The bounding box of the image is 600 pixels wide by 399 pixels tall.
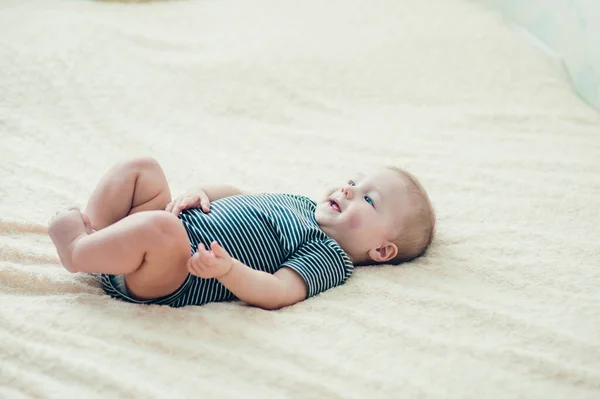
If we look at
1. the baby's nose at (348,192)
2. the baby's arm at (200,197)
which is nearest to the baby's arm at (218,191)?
the baby's arm at (200,197)

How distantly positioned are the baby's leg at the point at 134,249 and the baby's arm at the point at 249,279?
0.04 m

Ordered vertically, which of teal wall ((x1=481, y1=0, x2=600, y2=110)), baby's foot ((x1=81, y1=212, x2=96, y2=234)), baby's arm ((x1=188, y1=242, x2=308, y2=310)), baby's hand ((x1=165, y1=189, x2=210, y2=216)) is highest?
teal wall ((x1=481, y1=0, x2=600, y2=110))

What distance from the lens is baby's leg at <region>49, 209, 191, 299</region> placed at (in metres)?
Answer: 0.94

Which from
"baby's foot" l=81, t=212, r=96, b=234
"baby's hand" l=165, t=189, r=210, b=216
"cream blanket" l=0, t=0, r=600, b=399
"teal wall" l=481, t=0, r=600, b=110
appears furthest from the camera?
"teal wall" l=481, t=0, r=600, b=110

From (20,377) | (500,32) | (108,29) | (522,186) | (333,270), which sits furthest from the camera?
(500,32)

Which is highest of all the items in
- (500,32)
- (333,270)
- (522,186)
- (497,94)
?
(500,32)

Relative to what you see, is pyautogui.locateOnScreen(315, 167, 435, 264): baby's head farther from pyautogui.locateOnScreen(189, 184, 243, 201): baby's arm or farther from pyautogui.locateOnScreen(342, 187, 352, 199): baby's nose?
pyautogui.locateOnScreen(189, 184, 243, 201): baby's arm

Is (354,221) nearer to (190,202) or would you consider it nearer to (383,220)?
(383,220)

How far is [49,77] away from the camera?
5.43 feet

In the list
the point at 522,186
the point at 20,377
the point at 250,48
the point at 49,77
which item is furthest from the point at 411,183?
the point at 49,77

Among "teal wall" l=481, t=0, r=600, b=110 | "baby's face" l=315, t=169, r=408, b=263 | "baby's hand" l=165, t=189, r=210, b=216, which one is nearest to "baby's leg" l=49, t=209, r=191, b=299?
"baby's hand" l=165, t=189, r=210, b=216

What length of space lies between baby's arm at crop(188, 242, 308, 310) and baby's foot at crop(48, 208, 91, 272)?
178 mm

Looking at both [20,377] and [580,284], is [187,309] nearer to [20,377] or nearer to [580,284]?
[20,377]

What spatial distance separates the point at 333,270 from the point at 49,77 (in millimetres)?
979
